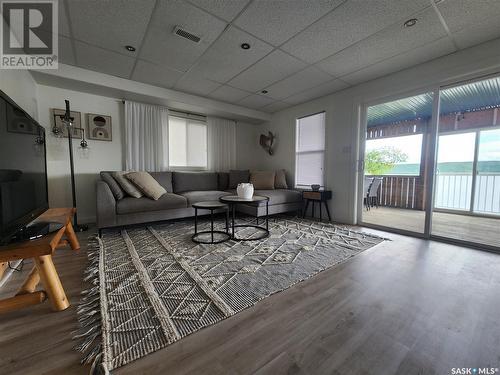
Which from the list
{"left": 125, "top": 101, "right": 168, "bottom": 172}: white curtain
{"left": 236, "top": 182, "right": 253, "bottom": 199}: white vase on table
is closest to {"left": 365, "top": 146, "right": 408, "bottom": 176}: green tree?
{"left": 236, "top": 182, "right": 253, "bottom": 199}: white vase on table

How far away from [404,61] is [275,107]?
7.38ft

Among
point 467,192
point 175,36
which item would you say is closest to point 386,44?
point 175,36

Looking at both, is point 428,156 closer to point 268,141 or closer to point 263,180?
point 263,180

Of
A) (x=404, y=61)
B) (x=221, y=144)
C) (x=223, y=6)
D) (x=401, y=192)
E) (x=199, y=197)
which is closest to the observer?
(x=223, y=6)

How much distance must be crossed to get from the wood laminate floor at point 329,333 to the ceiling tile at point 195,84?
2713mm

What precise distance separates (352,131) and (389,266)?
2199 millimetres

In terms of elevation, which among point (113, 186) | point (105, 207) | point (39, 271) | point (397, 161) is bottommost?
point (39, 271)

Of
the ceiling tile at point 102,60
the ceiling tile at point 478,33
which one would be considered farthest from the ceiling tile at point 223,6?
the ceiling tile at point 478,33

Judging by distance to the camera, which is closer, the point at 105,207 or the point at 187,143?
the point at 105,207

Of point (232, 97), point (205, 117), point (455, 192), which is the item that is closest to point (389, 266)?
point (232, 97)

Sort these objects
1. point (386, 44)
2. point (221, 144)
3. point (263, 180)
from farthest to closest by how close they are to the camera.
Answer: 1. point (221, 144)
2. point (263, 180)
3. point (386, 44)

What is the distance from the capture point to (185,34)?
203cm

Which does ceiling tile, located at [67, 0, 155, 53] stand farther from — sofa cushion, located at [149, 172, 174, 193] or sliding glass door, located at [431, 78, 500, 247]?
sliding glass door, located at [431, 78, 500, 247]

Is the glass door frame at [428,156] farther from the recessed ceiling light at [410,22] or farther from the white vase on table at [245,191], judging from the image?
the white vase on table at [245,191]
